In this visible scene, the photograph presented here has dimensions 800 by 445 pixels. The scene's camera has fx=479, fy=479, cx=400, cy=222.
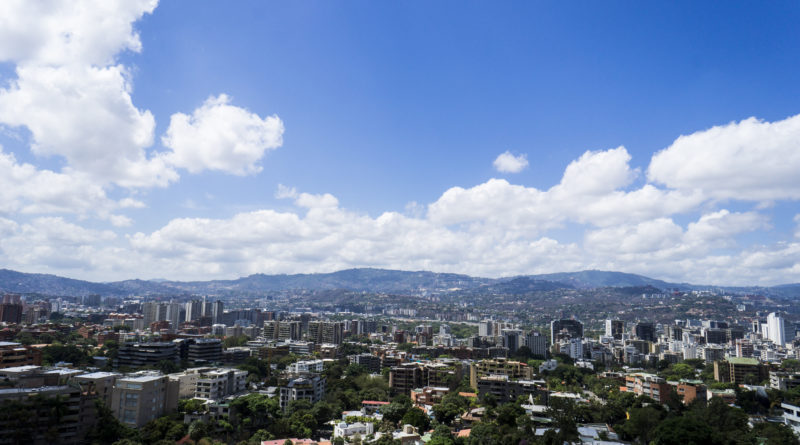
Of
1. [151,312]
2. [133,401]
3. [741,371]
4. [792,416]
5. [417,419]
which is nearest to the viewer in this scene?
[133,401]

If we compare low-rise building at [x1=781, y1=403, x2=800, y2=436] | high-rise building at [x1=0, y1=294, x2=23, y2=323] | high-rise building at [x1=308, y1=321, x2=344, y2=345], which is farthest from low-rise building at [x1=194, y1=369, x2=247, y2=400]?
high-rise building at [x1=0, y1=294, x2=23, y2=323]

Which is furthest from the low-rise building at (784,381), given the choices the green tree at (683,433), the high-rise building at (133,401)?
the high-rise building at (133,401)

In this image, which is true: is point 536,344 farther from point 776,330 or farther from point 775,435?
point 776,330

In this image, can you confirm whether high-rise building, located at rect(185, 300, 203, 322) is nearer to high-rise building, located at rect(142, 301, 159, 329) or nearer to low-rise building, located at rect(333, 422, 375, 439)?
high-rise building, located at rect(142, 301, 159, 329)

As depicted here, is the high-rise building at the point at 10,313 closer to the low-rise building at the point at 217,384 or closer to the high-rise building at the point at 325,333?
the high-rise building at the point at 325,333

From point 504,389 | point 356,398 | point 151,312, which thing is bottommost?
point 356,398

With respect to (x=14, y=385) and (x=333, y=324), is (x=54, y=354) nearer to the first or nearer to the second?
(x=14, y=385)

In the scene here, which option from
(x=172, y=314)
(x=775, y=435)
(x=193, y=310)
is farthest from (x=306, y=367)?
(x=193, y=310)

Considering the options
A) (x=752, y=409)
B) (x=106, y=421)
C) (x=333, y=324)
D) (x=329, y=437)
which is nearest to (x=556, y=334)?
(x=333, y=324)
